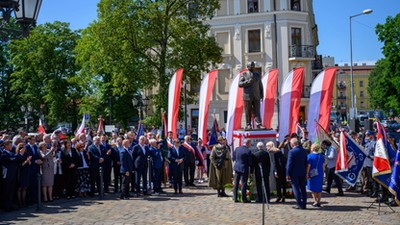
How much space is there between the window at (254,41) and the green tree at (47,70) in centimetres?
1963

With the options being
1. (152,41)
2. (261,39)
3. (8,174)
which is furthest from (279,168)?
(261,39)

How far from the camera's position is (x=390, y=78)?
49438 mm

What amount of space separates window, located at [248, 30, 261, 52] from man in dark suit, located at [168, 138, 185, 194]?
2878cm

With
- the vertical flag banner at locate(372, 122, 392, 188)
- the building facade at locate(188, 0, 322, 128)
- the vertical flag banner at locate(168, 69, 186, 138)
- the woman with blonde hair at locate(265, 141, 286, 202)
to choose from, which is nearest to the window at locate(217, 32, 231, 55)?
the building facade at locate(188, 0, 322, 128)

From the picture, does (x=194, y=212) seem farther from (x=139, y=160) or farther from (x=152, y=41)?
(x=152, y=41)

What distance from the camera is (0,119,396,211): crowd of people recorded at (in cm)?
1235

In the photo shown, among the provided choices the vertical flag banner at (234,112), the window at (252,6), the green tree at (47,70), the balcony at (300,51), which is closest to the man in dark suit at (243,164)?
the vertical flag banner at (234,112)

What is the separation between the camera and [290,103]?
17547 mm

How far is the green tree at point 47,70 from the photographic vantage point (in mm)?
50000

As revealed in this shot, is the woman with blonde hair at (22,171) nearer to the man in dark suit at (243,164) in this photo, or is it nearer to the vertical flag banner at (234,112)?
the man in dark suit at (243,164)

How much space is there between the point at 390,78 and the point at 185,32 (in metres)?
29.6

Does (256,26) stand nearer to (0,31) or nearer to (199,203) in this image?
(199,203)

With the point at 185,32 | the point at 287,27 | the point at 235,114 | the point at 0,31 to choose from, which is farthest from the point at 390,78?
the point at 0,31

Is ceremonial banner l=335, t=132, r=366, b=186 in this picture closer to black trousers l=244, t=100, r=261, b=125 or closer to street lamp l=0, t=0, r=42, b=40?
black trousers l=244, t=100, r=261, b=125
